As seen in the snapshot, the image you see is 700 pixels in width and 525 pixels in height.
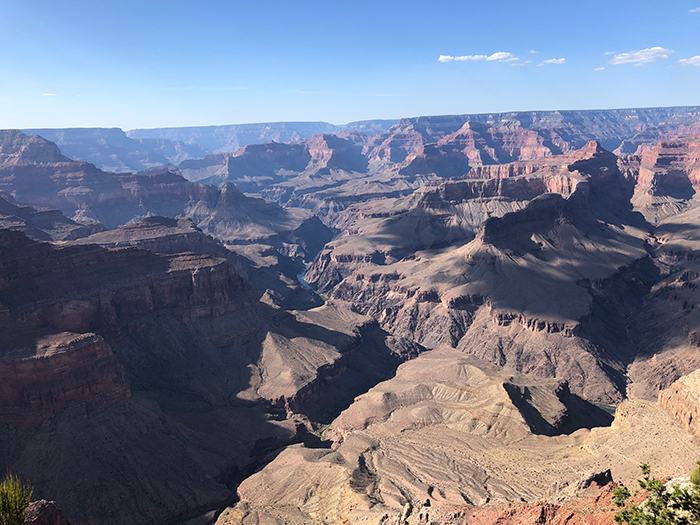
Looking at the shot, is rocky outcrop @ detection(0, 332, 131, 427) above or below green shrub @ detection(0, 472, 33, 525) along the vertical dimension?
below

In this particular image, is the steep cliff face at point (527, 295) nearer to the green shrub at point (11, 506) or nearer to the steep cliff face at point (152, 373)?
the steep cliff face at point (152, 373)

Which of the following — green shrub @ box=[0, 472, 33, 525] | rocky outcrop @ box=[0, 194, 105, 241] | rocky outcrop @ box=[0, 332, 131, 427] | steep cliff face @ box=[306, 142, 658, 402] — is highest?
green shrub @ box=[0, 472, 33, 525]

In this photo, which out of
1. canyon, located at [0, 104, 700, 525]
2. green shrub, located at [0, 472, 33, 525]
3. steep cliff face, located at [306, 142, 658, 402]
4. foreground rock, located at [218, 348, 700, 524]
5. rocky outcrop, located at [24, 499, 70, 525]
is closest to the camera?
green shrub, located at [0, 472, 33, 525]

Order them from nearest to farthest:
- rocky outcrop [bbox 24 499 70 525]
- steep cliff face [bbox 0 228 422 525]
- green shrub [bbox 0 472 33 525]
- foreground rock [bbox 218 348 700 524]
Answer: green shrub [bbox 0 472 33 525], rocky outcrop [bbox 24 499 70 525], foreground rock [bbox 218 348 700 524], steep cliff face [bbox 0 228 422 525]

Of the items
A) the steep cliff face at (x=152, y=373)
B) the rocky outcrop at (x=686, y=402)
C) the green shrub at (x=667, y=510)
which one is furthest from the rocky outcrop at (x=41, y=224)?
the green shrub at (x=667, y=510)

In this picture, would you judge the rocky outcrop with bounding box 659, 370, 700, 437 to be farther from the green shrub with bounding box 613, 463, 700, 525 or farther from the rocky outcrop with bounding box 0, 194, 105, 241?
the rocky outcrop with bounding box 0, 194, 105, 241

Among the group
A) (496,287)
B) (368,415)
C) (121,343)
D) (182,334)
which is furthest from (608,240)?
(121,343)

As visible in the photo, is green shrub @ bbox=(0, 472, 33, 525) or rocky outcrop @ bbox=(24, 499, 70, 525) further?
rocky outcrop @ bbox=(24, 499, 70, 525)

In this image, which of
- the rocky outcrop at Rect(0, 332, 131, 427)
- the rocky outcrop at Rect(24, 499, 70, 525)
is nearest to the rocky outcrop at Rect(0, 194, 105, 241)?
the rocky outcrop at Rect(0, 332, 131, 427)

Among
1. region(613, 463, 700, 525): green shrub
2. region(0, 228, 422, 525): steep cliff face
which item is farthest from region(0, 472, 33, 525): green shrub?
region(0, 228, 422, 525): steep cliff face

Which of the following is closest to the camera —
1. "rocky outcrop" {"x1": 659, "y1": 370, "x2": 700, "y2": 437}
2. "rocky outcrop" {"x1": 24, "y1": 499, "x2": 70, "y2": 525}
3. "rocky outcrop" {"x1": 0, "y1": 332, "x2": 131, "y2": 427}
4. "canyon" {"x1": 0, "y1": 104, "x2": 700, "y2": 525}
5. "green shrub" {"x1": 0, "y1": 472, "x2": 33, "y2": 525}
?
"green shrub" {"x1": 0, "y1": 472, "x2": 33, "y2": 525}

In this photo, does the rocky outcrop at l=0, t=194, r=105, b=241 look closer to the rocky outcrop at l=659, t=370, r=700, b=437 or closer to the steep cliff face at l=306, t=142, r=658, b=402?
the steep cliff face at l=306, t=142, r=658, b=402
